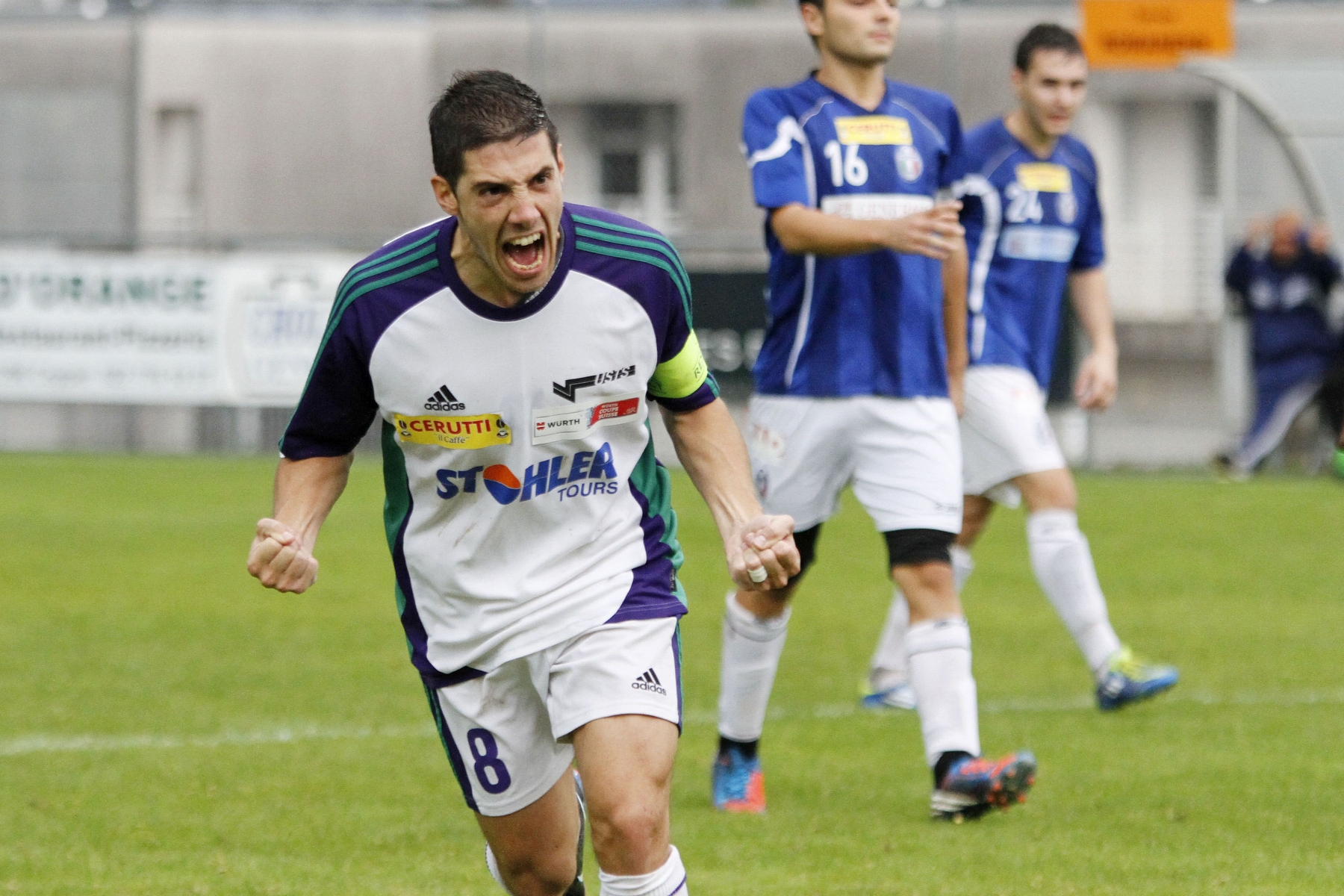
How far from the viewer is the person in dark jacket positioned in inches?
662

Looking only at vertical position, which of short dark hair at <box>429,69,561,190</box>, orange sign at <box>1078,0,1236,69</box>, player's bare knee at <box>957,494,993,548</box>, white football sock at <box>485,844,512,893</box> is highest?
orange sign at <box>1078,0,1236,69</box>

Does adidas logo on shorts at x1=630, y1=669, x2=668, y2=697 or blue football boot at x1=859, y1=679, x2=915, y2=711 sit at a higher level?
adidas logo on shorts at x1=630, y1=669, x2=668, y2=697

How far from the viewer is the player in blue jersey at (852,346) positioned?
5.93 metres

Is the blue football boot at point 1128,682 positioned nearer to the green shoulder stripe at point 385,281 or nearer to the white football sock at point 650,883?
→ the white football sock at point 650,883

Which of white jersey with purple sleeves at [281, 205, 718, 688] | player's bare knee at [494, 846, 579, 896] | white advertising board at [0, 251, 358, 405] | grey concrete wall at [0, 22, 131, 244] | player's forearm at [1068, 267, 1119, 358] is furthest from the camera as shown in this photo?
grey concrete wall at [0, 22, 131, 244]

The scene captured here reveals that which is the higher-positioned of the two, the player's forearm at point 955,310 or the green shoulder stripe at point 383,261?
the green shoulder stripe at point 383,261

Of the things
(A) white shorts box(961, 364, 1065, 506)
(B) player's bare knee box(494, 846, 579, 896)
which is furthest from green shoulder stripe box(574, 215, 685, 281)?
(A) white shorts box(961, 364, 1065, 506)

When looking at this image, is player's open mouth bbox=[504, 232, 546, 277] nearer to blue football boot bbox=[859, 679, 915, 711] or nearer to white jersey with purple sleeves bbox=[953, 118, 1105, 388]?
white jersey with purple sleeves bbox=[953, 118, 1105, 388]

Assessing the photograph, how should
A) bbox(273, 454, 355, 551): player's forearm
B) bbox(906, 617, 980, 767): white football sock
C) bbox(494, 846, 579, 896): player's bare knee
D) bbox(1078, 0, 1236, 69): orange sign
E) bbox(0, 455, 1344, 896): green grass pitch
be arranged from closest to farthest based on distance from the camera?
1. bbox(273, 454, 355, 551): player's forearm
2. bbox(494, 846, 579, 896): player's bare knee
3. bbox(0, 455, 1344, 896): green grass pitch
4. bbox(906, 617, 980, 767): white football sock
5. bbox(1078, 0, 1236, 69): orange sign

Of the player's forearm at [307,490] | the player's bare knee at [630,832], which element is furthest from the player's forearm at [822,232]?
the player's bare knee at [630,832]

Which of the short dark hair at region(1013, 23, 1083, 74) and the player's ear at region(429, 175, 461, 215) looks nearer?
the player's ear at region(429, 175, 461, 215)

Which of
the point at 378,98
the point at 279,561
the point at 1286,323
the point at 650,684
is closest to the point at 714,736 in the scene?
the point at 650,684

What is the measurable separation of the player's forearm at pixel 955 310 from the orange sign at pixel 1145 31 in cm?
1449

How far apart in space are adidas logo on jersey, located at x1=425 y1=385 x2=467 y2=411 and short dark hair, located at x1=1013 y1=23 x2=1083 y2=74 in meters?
4.14
